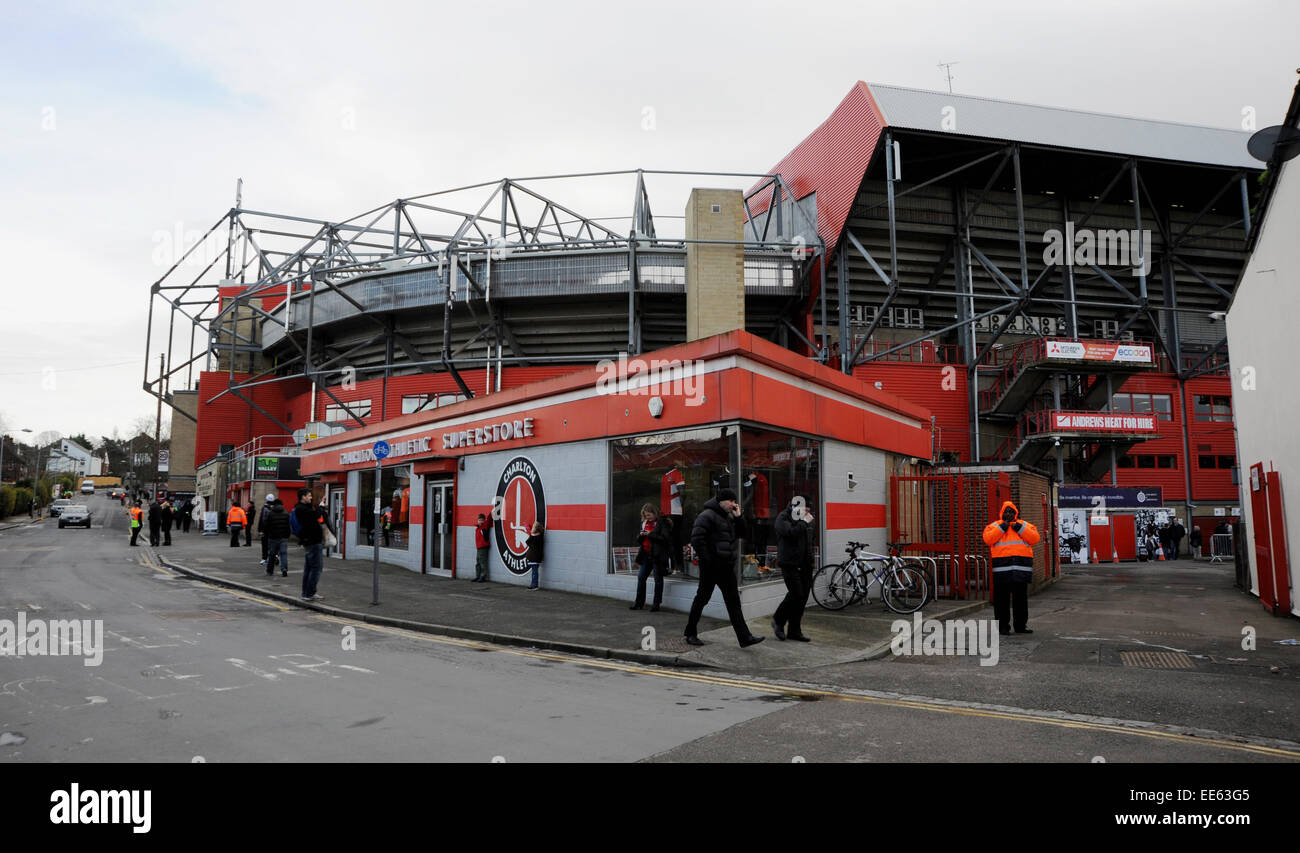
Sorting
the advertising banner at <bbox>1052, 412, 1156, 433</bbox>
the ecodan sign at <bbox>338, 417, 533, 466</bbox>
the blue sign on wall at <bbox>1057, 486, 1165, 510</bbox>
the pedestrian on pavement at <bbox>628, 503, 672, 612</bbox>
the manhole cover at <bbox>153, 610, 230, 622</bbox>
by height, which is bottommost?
the manhole cover at <bbox>153, 610, 230, 622</bbox>

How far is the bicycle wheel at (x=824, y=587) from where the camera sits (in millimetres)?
13094

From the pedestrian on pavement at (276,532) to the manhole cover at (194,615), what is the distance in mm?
4803

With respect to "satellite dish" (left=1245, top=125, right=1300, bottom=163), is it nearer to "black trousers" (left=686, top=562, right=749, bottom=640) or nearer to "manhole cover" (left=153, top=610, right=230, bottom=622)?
"black trousers" (left=686, top=562, right=749, bottom=640)

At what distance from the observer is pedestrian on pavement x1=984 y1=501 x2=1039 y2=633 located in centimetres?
1051

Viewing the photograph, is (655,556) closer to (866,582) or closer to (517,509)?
(866,582)

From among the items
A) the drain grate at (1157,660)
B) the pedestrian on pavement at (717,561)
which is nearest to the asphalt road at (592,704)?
the drain grate at (1157,660)

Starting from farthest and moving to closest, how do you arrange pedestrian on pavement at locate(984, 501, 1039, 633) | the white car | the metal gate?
the white car
the metal gate
pedestrian on pavement at locate(984, 501, 1039, 633)

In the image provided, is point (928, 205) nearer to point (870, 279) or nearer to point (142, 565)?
point (870, 279)

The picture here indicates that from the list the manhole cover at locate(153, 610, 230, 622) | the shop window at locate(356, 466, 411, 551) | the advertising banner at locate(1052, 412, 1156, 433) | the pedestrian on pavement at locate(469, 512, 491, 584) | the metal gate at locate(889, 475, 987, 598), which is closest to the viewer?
the manhole cover at locate(153, 610, 230, 622)

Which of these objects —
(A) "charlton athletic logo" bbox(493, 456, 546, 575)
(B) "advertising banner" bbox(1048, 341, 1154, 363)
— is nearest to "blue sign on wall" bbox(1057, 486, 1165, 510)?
(B) "advertising banner" bbox(1048, 341, 1154, 363)

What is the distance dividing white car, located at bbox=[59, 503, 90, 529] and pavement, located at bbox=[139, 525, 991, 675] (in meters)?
36.4

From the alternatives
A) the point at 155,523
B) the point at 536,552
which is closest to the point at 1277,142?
the point at 536,552

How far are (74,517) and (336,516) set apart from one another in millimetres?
31455

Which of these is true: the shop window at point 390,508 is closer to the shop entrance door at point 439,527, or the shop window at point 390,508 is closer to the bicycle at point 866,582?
the shop entrance door at point 439,527
